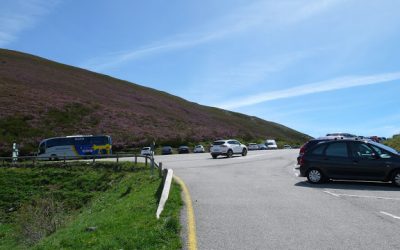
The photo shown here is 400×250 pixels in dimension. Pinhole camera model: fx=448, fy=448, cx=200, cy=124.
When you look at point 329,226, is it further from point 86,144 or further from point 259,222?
point 86,144

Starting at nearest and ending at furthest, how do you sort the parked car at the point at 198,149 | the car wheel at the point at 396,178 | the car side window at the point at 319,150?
the car wheel at the point at 396,178 → the car side window at the point at 319,150 → the parked car at the point at 198,149

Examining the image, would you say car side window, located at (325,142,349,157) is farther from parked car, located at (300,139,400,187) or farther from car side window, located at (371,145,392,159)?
car side window, located at (371,145,392,159)

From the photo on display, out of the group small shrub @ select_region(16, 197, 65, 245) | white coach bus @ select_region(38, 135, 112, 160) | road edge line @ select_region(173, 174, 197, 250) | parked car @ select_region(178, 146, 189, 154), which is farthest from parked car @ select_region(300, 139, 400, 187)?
parked car @ select_region(178, 146, 189, 154)

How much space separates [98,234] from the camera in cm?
861

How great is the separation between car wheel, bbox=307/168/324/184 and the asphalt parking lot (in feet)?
1.67

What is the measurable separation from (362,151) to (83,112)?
4694cm

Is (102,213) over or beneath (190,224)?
beneath

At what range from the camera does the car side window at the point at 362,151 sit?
15344mm

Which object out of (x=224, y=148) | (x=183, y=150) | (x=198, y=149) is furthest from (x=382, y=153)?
(x=198, y=149)

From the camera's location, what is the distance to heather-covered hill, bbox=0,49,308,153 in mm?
50062

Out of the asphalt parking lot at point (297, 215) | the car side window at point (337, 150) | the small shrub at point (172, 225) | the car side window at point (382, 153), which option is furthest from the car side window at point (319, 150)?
the small shrub at point (172, 225)

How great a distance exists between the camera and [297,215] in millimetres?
9594

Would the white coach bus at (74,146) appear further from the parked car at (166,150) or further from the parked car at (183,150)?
the parked car at (183,150)

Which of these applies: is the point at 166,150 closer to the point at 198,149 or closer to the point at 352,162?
the point at 198,149
